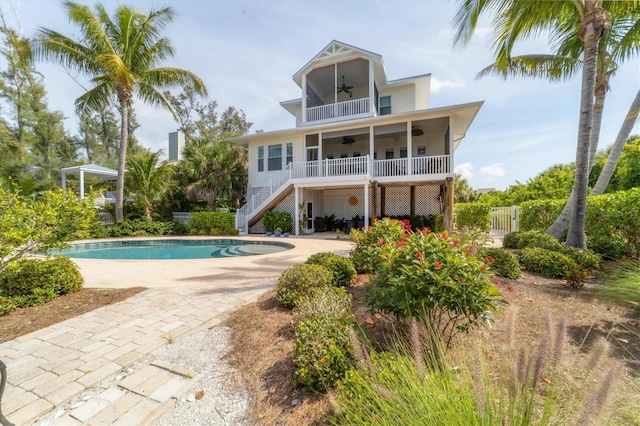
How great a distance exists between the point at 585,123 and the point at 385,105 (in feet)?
37.1

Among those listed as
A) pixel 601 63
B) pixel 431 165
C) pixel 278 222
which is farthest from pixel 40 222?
pixel 601 63

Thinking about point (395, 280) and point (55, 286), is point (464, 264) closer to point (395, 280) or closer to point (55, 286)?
point (395, 280)

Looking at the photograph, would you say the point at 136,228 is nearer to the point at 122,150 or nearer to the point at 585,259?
the point at 122,150

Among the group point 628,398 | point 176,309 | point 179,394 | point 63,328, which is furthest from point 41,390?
point 628,398

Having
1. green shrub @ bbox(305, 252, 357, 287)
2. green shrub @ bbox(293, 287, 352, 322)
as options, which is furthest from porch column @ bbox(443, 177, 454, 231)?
green shrub @ bbox(293, 287, 352, 322)

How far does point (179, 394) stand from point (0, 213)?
427cm

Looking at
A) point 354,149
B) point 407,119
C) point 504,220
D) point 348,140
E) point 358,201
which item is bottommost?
point 504,220

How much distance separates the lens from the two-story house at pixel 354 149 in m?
13.4

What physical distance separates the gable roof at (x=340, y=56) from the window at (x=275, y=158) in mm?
4612

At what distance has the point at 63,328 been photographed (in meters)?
3.48

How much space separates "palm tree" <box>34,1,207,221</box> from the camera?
13.1m

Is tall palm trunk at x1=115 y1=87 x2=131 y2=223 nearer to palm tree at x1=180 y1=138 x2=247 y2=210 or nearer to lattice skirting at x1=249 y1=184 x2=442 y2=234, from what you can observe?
palm tree at x1=180 y1=138 x2=247 y2=210

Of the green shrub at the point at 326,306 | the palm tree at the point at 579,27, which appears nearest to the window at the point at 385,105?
the palm tree at the point at 579,27

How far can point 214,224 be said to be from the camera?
50.1ft
